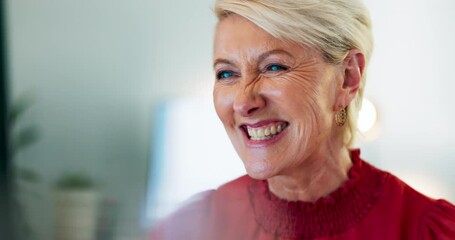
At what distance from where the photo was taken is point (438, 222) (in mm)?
778

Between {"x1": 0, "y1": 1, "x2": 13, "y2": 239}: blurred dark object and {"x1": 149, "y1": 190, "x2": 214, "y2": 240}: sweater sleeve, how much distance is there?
0.18m

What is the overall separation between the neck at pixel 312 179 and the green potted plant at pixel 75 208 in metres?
0.21

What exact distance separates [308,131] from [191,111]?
5.6 inches

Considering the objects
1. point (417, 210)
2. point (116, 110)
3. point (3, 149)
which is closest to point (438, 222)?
point (417, 210)

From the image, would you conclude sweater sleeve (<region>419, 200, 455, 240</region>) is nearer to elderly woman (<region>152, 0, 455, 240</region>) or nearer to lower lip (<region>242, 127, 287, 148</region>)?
elderly woman (<region>152, 0, 455, 240</region>)

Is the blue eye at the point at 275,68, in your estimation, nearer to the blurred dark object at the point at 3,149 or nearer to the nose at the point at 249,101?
the nose at the point at 249,101

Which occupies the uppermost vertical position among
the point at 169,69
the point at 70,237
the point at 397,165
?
the point at 169,69

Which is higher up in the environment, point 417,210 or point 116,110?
point 116,110

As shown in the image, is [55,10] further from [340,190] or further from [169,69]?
[340,190]

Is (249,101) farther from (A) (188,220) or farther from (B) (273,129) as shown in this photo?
(A) (188,220)

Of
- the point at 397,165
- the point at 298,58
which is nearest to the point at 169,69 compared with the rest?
the point at 298,58

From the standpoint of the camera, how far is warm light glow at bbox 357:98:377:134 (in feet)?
2.57

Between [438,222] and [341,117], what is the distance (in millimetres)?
173

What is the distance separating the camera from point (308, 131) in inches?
29.8
